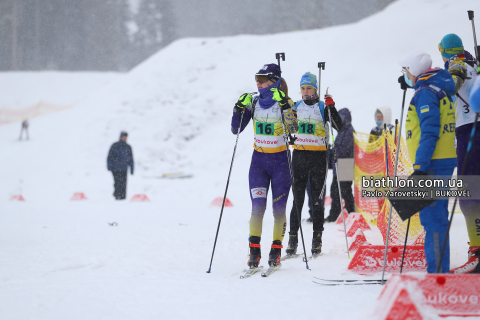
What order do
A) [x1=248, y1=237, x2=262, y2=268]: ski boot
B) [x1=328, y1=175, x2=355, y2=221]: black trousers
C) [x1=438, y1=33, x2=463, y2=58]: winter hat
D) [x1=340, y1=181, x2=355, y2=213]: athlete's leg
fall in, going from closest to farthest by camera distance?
1. [x1=438, y1=33, x2=463, y2=58]: winter hat
2. [x1=248, y1=237, x2=262, y2=268]: ski boot
3. [x1=328, y1=175, x2=355, y2=221]: black trousers
4. [x1=340, y1=181, x2=355, y2=213]: athlete's leg

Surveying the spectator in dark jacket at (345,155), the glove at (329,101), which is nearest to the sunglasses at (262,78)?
the glove at (329,101)

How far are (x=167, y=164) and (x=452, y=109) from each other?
615 inches

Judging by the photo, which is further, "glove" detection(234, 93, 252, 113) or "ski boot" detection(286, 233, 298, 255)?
"ski boot" detection(286, 233, 298, 255)

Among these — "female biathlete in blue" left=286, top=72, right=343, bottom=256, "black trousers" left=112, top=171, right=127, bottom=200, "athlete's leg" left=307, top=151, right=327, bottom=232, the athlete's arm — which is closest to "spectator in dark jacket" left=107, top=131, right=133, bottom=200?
"black trousers" left=112, top=171, right=127, bottom=200

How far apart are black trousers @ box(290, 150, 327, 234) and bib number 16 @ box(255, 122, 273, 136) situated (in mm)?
834

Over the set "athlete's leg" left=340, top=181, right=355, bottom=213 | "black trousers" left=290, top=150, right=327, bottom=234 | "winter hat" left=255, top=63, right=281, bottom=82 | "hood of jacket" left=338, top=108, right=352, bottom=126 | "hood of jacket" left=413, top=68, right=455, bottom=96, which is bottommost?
"athlete's leg" left=340, top=181, right=355, bottom=213

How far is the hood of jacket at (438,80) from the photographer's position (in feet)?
10.9

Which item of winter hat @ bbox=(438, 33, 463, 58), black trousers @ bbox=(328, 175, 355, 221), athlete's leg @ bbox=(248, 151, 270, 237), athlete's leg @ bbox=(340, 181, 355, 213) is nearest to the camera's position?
winter hat @ bbox=(438, 33, 463, 58)

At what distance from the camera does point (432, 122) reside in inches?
125

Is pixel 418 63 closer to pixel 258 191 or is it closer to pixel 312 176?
pixel 258 191

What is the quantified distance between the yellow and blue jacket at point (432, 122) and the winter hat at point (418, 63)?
5cm

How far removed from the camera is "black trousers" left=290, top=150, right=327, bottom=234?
5.23 meters

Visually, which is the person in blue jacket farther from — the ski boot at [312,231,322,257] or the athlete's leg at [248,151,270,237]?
the ski boot at [312,231,322,257]

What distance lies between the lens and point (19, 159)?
1880 centimetres
